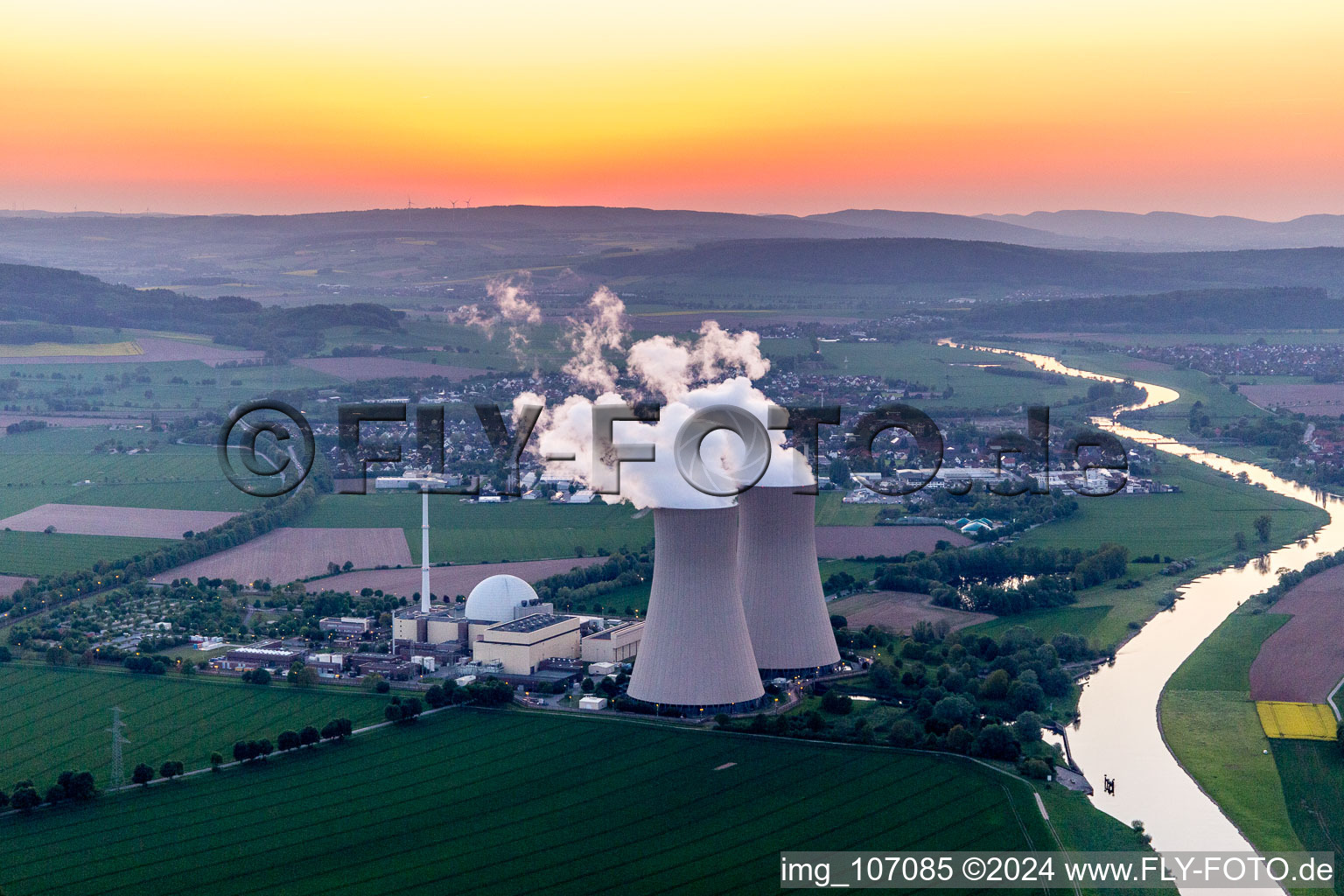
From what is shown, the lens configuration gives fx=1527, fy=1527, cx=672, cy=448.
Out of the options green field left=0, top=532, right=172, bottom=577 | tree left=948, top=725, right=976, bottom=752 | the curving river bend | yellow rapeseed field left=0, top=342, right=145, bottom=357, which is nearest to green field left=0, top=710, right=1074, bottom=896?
tree left=948, top=725, right=976, bottom=752

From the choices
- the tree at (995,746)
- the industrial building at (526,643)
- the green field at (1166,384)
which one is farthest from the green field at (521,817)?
the green field at (1166,384)

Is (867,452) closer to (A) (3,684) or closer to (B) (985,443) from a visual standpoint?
(B) (985,443)

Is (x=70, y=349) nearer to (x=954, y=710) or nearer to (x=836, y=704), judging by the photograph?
(x=836, y=704)

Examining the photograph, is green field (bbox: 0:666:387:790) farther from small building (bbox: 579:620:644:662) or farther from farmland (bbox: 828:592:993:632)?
farmland (bbox: 828:592:993:632)

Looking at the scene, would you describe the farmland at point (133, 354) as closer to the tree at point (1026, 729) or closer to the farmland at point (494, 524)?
the farmland at point (494, 524)

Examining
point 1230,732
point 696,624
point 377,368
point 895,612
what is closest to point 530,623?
point 696,624

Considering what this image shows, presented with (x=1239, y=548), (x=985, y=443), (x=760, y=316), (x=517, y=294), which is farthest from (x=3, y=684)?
(x=760, y=316)
